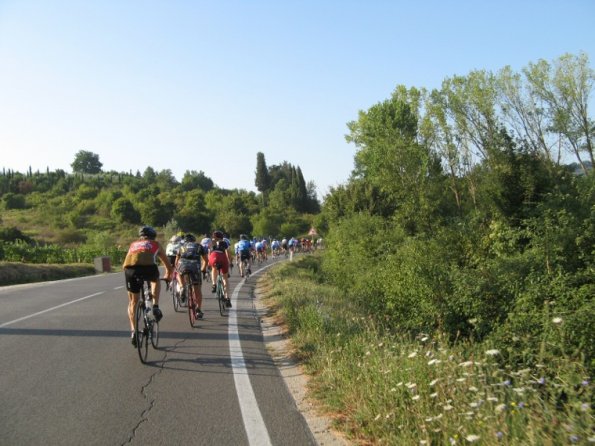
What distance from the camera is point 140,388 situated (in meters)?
5.87

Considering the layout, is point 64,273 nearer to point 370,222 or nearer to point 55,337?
point 370,222

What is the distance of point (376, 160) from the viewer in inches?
1843

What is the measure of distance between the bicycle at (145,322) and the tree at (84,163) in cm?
17151

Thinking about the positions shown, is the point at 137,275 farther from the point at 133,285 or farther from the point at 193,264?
the point at 193,264

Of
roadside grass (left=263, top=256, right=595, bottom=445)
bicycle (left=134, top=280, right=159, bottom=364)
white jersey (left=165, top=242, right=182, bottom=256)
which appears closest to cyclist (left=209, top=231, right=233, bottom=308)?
white jersey (left=165, top=242, right=182, bottom=256)

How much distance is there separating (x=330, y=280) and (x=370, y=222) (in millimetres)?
3628

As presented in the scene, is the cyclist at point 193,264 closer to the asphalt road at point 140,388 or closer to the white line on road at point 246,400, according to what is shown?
the asphalt road at point 140,388

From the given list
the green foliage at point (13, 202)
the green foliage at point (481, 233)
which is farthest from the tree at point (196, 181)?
the green foliage at point (481, 233)

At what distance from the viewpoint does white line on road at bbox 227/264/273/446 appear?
4.48 m

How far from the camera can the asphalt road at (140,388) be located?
4582 millimetres

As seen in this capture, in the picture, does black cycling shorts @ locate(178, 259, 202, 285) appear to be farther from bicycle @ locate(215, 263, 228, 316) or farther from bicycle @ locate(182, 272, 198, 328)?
bicycle @ locate(215, 263, 228, 316)

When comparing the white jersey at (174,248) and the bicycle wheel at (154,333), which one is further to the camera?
the white jersey at (174,248)

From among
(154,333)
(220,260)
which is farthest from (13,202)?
(154,333)

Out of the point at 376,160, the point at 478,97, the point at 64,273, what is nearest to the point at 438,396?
the point at 64,273
